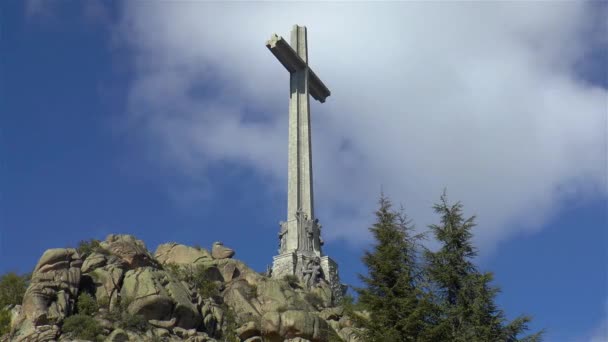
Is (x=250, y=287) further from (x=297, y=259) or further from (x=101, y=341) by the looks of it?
(x=101, y=341)

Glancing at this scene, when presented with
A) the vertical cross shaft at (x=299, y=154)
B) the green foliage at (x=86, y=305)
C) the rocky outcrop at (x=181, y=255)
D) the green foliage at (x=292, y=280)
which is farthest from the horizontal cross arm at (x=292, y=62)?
the green foliage at (x=86, y=305)

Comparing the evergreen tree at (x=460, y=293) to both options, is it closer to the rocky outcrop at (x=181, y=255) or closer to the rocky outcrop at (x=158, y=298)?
the rocky outcrop at (x=158, y=298)

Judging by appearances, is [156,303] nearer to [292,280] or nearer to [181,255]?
[181,255]

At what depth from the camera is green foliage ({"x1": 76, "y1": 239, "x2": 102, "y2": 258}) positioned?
3029cm

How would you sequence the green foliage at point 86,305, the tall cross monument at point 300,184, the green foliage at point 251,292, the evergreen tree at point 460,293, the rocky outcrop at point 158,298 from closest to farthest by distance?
1. the evergreen tree at point 460,293
2. the green foliage at point 86,305
3. the rocky outcrop at point 158,298
4. the green foliage at point 251,292
5. the tall cross monument at point 300,184

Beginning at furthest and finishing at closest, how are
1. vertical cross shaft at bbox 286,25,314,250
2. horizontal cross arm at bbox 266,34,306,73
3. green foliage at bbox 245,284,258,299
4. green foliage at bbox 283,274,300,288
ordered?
horizontal cross arm at bbox 266,34,306,73 → vertical cross shaft at bbox 286,25,314,250 → green foliage at bbox 283,274,300,288 → green foliage at bbox 245,284,258,299

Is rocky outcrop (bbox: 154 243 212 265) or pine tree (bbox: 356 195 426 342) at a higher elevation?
rocky outcrop (bbox: 154 243 212 265)

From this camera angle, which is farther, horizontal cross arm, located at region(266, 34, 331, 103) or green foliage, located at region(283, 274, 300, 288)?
horizontal cross arm, located at region(266, 34, 331, 103)

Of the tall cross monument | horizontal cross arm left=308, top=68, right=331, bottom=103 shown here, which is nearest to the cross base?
the tall cross monument

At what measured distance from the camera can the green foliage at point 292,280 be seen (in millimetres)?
35750

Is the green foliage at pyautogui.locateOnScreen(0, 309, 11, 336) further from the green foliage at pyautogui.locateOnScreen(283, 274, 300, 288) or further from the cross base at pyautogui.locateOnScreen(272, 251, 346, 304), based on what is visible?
the cross base at pyautogui.locateOnScreen(272, 251, 346, 304)

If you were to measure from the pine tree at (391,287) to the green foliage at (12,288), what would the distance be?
538 inches

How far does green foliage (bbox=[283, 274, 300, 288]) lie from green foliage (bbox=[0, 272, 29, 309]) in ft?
40.9

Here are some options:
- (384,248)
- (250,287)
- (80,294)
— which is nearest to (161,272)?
(80,294)
